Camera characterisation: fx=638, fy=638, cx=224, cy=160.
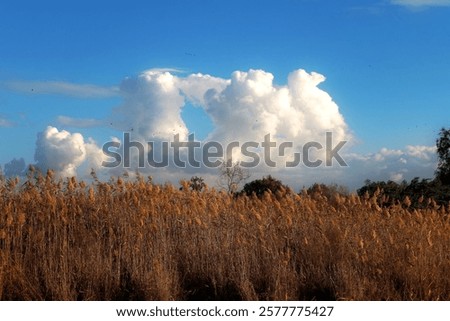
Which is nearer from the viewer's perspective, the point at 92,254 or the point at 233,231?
the point at 92,254

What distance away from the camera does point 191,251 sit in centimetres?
825

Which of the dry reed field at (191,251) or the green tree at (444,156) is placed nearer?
the dry reed field at (191,251)

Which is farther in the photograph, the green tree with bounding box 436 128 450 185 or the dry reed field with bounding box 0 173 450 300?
the green tree with bounding box 436 128 450 185

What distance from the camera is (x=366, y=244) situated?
816 centimetres

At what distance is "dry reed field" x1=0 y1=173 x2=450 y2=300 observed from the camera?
754cm

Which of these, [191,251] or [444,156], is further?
[444,156]

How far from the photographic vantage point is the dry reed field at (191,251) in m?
7.54

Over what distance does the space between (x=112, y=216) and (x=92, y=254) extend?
3.35 feet
